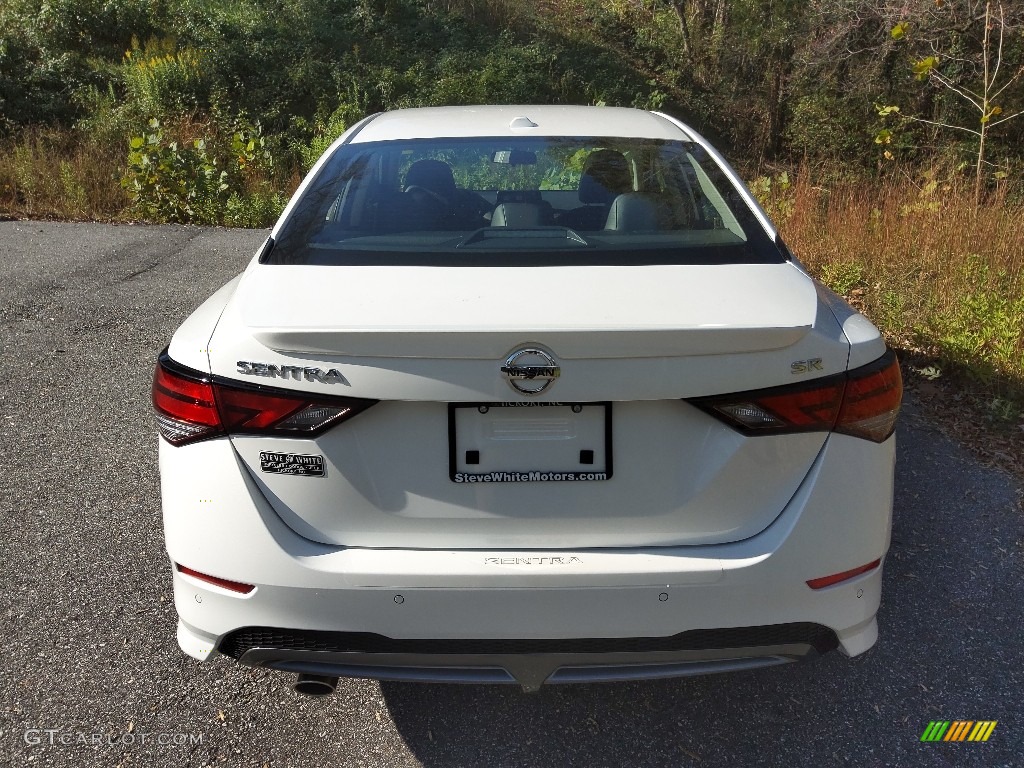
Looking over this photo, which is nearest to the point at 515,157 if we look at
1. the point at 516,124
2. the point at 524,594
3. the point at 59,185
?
the point at 516,124

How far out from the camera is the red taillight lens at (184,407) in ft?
6.41

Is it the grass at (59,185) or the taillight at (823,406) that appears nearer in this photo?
the taillight at (823,406)

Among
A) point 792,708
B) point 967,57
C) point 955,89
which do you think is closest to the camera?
point 792,708

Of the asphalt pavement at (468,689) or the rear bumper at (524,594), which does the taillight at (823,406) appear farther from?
the asphalt pavement at (468,689)

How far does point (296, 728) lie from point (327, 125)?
54.3 feet

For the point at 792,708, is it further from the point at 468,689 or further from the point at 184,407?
the point at 184,407

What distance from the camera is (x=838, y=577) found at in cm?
205

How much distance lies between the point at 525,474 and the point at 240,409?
0.65 meters

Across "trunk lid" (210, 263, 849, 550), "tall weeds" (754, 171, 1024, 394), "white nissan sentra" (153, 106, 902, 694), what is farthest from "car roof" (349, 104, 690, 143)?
"tall weeds" (754, 171, 1024, 394)

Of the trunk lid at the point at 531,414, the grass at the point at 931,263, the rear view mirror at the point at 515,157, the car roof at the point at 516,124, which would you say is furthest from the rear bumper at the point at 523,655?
the grass at the point at 931,263

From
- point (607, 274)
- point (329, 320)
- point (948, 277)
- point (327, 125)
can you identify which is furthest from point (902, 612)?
point (327, 125)

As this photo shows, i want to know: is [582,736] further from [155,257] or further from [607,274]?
[155,257]

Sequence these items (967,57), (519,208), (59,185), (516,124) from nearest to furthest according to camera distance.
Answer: (519,208) → (516,124) → (59,185) → (967,57)

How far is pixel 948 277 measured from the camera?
6.05 m
